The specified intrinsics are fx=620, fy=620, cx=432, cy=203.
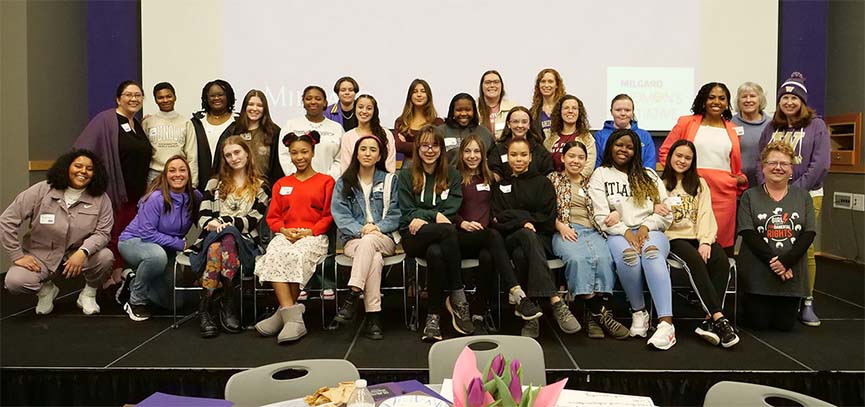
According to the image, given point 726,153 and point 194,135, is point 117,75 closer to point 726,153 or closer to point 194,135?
point 194,135

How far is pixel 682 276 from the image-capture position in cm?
450

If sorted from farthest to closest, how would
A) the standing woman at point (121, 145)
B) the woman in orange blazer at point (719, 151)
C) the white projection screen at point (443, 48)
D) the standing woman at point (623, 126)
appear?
the white projection screen at point (443, 48) → the standing woman at point (121, 145) → the standing woman at point (623, 126) → the woman in orange blazer at point (719, 151)

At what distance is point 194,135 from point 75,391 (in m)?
1.93

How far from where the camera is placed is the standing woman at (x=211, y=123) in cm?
423

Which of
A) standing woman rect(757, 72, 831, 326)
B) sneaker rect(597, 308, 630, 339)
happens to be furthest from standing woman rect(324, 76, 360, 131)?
standing woman rect(757, 72, 831, 326)

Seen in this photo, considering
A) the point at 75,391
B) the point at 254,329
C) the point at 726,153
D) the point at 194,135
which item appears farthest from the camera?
the point at 194,135

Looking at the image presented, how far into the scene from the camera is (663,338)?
10.5ft

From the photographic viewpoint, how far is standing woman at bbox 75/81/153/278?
13.9 ft

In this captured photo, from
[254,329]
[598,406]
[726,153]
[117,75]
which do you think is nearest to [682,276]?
[726,153]

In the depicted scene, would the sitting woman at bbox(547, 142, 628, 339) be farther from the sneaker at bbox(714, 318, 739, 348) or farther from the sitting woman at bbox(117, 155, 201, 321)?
the sitting woman at bbox(117, 155, 201, 321)

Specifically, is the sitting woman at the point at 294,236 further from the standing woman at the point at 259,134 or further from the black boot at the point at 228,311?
the standing woman at the point at 259,134

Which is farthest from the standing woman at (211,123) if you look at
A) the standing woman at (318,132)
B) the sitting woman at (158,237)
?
the standing woman at (318,132)

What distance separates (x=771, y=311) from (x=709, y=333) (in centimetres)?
59

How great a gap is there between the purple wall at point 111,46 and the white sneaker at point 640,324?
471 cm
